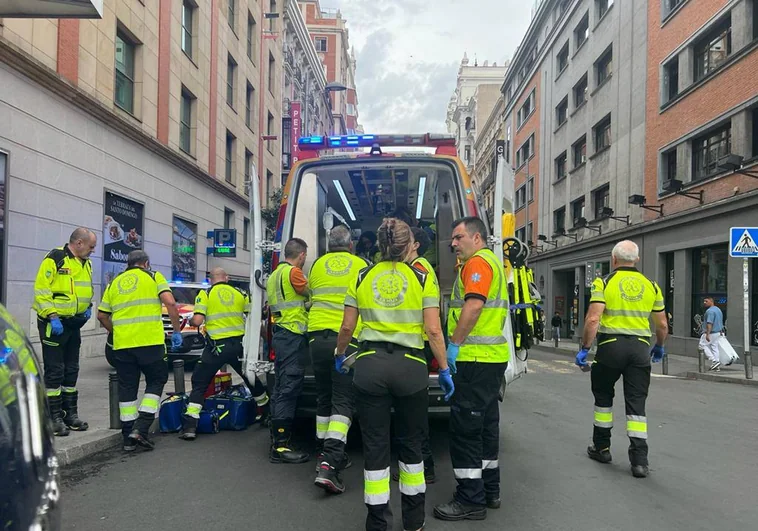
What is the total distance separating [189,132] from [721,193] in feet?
51.3

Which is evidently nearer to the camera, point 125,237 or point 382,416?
point 382,416

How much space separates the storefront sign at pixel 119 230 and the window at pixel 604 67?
19246mm

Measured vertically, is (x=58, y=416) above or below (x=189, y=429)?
above

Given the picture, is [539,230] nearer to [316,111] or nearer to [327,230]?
[316,111]

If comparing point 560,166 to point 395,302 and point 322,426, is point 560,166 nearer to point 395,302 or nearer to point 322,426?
point 322,426

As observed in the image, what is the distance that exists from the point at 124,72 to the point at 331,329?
1222cm

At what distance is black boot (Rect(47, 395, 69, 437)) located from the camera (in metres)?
5.31

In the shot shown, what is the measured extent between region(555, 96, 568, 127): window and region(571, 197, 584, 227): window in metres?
4.59

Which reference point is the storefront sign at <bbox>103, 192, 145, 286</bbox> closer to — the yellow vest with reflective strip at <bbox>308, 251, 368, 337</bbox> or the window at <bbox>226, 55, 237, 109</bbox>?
the window at <bbox>226, 55, 237, 109</bbox>

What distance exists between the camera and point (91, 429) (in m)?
5.67

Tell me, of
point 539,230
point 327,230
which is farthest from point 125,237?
point 539,230

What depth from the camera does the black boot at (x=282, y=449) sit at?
16.1 ft

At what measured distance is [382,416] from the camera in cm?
343

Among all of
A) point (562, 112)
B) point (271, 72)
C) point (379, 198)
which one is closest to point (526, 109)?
point (562, 112)
